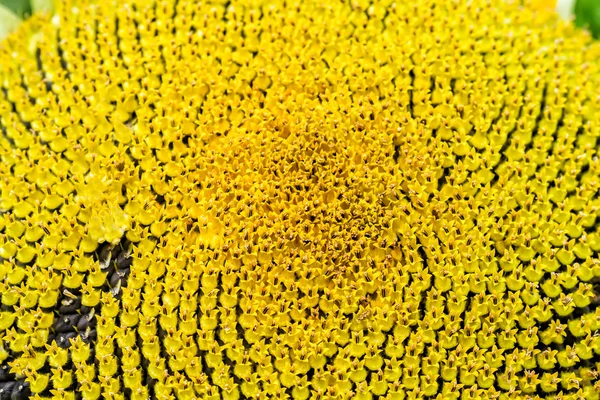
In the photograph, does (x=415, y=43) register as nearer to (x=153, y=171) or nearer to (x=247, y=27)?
(x=247, y=27)

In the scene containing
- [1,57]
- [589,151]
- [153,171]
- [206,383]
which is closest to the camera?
[206,383]

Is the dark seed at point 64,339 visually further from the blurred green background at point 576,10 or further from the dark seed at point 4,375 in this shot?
the blurred green background at point 576,10

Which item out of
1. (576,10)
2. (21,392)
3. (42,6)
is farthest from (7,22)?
(576,10)

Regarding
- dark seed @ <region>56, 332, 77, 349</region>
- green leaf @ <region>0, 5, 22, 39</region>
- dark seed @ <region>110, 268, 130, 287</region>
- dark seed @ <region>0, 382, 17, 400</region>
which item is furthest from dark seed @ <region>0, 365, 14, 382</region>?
green leaf @ <region>0, 5, 22, 39</region>

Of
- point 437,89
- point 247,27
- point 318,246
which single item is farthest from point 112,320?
point 437,89

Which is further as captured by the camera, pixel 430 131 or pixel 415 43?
pixel 415 43

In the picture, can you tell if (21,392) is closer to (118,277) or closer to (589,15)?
(118,277)

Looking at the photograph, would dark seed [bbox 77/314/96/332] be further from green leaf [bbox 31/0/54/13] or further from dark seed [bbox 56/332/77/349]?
green leaf [bbox 31/0/54/13]
